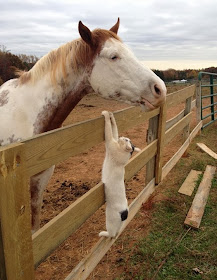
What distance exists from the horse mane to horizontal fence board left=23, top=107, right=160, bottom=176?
0.51 m

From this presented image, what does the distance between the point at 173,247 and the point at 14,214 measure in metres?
2.08

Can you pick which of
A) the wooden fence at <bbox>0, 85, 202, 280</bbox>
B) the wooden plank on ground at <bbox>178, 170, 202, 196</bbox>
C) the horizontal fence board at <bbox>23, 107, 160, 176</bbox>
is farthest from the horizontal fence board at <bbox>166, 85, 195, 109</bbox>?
the horizontal fence board at <bbox>23, 107, 160, 176</bbox>

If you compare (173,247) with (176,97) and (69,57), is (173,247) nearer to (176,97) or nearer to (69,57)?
(69,57)

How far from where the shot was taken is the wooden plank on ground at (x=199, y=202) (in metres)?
2.99

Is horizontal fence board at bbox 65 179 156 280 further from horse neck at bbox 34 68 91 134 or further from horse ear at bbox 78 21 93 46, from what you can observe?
horse ear at bbox 78 21 93 46

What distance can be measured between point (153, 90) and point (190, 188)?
8.38 feet

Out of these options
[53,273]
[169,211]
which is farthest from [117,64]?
[169,211]

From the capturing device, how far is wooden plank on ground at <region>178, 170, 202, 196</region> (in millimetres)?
3850

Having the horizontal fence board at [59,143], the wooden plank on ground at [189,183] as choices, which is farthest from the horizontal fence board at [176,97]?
the horizontal fence board at [59,143]

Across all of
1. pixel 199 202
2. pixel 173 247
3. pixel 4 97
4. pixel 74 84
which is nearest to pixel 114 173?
pixel 74 84

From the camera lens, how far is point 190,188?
395 cm

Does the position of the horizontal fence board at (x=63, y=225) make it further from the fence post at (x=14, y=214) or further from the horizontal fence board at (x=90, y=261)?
the horizontal fence board at (x=90, y=261)

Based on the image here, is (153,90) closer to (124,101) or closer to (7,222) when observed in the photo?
(124,101)

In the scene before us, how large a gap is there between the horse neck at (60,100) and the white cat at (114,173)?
38 cm
